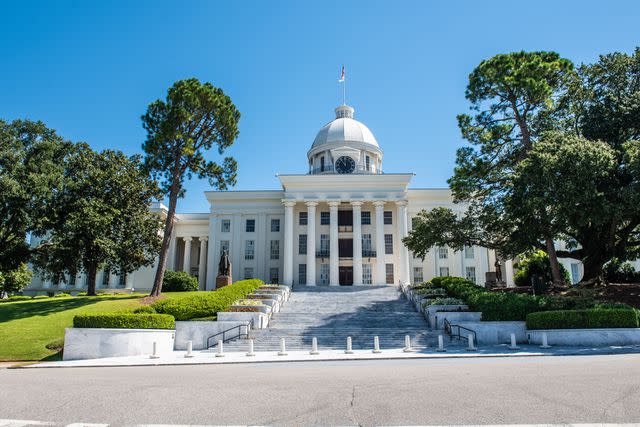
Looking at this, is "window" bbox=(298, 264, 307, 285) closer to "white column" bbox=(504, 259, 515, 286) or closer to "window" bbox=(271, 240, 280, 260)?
"window" bbox=(271, 240, 280, 260)

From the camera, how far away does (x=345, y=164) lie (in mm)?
49469

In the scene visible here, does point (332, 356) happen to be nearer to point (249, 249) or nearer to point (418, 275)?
point (418, 275)

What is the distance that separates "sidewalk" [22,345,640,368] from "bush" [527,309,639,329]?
1228 millimetres

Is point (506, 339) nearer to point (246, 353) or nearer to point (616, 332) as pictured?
point (616, 332)

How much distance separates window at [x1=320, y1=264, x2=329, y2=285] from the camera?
4400 centimetres

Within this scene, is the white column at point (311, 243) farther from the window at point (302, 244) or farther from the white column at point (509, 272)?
the white column at point (509, 272)

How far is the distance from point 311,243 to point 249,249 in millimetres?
8367

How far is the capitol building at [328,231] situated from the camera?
4284cm

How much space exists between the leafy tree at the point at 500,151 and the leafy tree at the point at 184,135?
50.3 ft

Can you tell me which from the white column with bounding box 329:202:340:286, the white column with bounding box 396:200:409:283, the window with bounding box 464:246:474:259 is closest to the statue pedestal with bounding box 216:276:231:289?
the white column with bounding box 329:202:340:286

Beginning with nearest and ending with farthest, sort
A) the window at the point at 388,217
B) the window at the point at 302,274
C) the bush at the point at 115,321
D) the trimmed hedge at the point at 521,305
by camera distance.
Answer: the bush at the point at 115,321 → the trimmed hedge at the point at 521,305 → the window at the point at 302,274 → the window at the point at 388,217

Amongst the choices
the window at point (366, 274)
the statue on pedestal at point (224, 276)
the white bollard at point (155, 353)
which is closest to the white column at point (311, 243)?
the window at point (366, 274)

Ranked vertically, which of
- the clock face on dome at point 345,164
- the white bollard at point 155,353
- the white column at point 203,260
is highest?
the clock face on dome at point 345,164

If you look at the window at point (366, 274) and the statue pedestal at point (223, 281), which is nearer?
the statue pedestal at point (223, 281)
